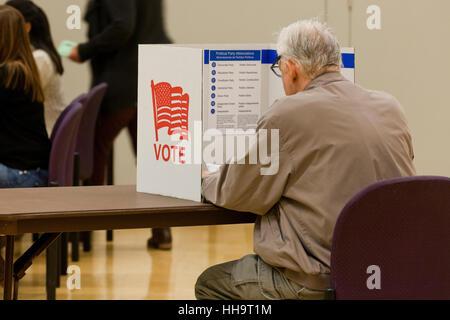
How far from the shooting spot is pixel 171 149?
2422 millimetres

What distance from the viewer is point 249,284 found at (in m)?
A: 2.19

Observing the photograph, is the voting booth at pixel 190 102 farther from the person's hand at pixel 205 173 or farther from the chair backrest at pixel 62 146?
the chair backrest at pixel 62 146

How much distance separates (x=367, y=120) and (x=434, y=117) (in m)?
3.38

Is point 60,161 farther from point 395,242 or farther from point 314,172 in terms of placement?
point 395,242

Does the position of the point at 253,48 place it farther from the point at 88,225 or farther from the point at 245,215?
the point at 88,225

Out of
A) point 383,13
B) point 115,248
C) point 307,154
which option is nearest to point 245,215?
point 307,154

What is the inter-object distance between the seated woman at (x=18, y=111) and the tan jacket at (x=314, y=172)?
159 centimetres

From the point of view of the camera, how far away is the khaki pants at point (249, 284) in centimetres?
212

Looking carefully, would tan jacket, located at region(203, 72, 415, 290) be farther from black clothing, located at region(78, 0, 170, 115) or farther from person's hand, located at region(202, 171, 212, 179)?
black clothing, located at region(78, 0, 170, 115)

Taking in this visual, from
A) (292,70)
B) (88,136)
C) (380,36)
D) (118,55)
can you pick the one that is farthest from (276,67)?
(380,36)

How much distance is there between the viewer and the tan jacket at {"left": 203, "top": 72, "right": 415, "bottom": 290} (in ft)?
6.75

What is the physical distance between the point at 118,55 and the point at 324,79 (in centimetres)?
284

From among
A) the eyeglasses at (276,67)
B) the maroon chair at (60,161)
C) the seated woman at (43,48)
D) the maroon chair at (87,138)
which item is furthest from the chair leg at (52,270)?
the eyeglasses at (276,67)
